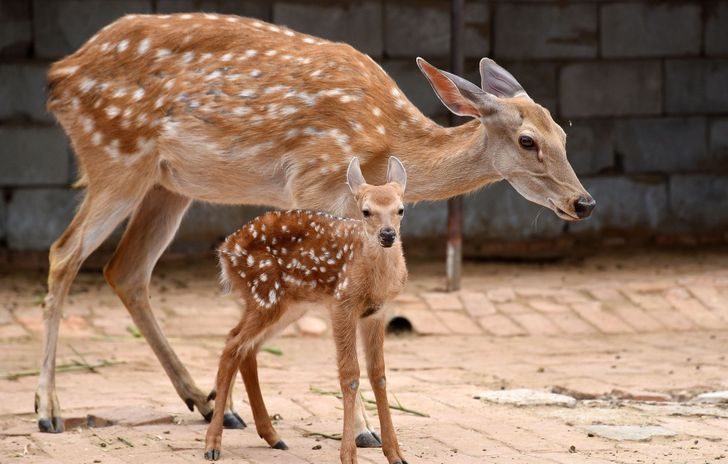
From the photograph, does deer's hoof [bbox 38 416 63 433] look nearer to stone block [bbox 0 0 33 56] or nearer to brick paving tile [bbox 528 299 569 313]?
brick paving tile [bbox 528 299 569 313]

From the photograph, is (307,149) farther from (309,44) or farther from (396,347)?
(396,347)

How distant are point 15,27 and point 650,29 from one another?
557 centimetres

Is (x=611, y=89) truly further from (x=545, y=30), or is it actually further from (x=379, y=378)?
(x=379, y=378)

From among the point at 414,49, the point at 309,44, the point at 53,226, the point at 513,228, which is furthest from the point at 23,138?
the point at 309,44

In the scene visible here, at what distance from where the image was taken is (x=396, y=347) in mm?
9438

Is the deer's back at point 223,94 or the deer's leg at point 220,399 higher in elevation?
the deer's back at point 223,94

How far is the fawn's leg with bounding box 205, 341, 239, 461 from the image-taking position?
5.83 m

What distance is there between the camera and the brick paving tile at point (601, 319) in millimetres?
10000

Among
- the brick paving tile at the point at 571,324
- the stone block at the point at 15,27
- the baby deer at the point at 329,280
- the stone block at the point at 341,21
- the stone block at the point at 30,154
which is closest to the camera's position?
the baby deer at the point at 329,280

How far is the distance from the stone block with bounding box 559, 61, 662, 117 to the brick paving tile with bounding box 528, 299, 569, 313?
2.83 metres

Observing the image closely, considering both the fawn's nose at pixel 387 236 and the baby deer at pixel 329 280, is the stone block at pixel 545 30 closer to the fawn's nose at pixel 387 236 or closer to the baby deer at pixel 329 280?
the baby deer at pixel 329 280

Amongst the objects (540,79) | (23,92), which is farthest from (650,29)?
(23,92)

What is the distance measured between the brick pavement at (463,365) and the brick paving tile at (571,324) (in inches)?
0.4

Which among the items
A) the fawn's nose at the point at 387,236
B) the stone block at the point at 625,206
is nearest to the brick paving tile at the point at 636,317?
the stone block at the point at 625,206
